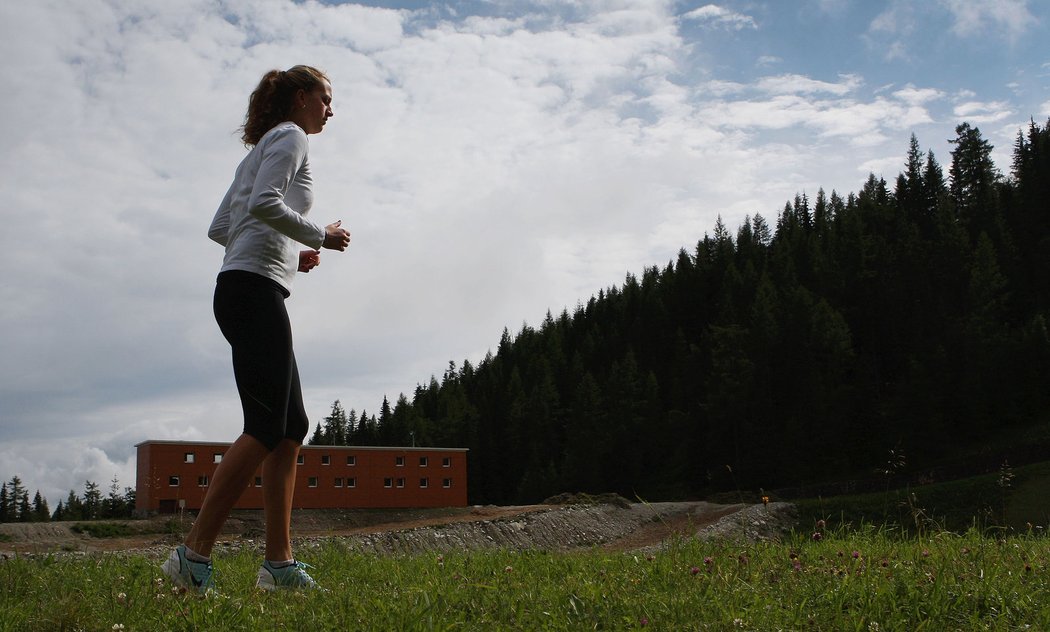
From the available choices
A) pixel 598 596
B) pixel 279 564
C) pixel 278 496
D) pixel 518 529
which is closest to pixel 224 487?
pixel 278 496

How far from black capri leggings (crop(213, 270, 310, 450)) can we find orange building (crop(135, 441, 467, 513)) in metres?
37.3

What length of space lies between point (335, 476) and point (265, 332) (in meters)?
41.6

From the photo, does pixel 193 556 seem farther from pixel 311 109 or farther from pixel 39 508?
pixel 39 508

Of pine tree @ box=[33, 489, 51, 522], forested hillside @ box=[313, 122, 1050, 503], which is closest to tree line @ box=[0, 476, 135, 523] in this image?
pine tree @ box=[33, 489, 51, 522]

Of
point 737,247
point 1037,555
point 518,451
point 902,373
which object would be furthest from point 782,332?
point 1037,555

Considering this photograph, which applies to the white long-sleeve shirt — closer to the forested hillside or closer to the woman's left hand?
the woman's left hand

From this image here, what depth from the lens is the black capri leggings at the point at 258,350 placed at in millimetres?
3299

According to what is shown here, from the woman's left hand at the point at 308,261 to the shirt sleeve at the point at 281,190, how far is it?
334 millimetres

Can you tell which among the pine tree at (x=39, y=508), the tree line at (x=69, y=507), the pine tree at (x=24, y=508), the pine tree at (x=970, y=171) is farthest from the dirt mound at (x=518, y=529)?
the pine tree at (x=970, y=171)

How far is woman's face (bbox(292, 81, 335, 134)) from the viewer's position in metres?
3.70

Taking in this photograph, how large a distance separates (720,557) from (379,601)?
5.57 feet

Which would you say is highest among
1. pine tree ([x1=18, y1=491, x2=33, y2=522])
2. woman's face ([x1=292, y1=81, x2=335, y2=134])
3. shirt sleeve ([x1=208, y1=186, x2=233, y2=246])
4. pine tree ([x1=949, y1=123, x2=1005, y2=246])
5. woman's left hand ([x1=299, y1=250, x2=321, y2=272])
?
pine tree ([x1=949, y1=123, x2=1005, y2=246])

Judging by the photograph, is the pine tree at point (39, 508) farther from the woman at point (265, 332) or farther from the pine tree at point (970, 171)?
the pine tree at point (970, 171)

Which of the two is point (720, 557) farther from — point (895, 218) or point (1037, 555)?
point (895, 218)
